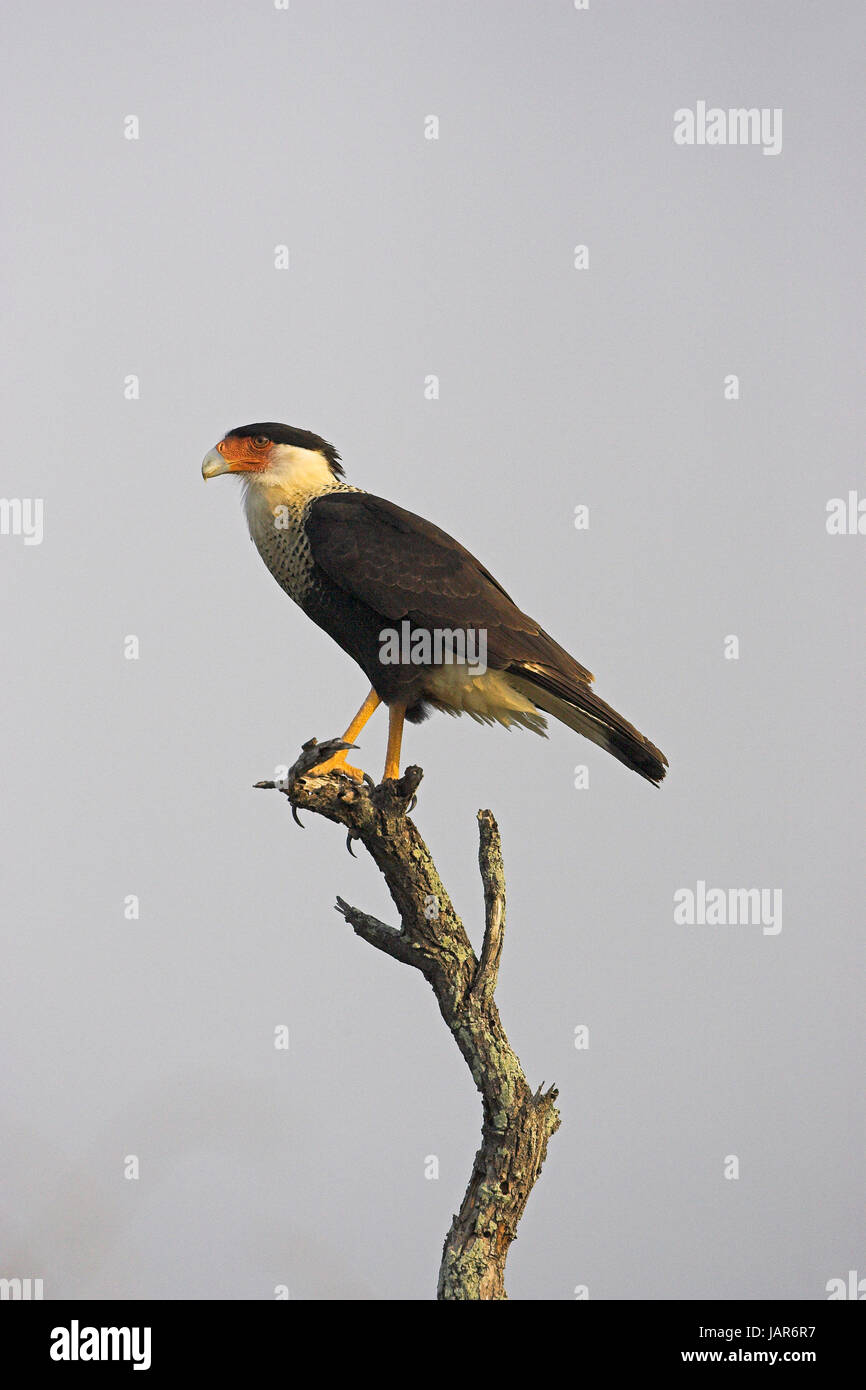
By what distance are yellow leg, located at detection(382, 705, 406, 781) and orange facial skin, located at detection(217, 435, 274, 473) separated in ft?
4.07

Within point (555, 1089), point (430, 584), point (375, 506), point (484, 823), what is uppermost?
point (375, 506)

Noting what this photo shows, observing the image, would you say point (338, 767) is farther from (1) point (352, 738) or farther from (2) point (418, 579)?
(2) point (418, 579)

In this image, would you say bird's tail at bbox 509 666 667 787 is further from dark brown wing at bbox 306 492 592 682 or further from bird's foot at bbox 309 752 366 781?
bird's foot at bbox 309 752 366 781

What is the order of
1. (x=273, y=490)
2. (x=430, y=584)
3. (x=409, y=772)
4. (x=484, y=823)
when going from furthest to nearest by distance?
(x=273, y=490) → (x=430, y=584) → (x=484, y=823) → (x=409, y=772)

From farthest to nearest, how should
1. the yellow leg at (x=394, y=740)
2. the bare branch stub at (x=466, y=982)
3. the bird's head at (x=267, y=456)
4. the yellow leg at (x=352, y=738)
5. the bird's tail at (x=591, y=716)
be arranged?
the bird's head at (x=267, y=456) < the yellow leg at (x=394, y=740) < the bird's tail at (x=591, y=716) < the yellow leg at (x=352, y=738) < the bare branch stub at (x=466, y=982)

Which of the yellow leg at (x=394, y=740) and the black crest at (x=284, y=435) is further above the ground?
the black crest at (x=284, y=435)

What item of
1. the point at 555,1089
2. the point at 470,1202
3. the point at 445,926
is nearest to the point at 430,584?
the point at 445,926

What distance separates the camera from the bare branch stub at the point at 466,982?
4336mm

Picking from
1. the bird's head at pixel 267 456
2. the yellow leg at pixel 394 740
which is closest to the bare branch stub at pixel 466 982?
the yellow leg at pixel 394 740

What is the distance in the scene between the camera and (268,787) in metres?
4.47

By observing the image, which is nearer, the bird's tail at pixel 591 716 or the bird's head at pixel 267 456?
the bird's tail at pixel 591 716

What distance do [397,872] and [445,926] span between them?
27 cm

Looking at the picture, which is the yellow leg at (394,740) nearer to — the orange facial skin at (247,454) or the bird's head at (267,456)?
the bird's head at (267,456)

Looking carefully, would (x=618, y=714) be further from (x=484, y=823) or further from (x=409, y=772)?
(x=409, y=772)
